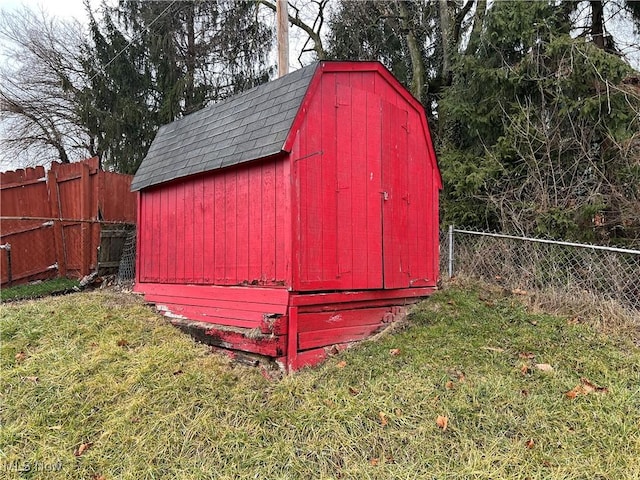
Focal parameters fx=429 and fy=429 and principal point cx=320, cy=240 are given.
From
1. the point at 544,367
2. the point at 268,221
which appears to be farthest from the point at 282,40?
the point at 544,367

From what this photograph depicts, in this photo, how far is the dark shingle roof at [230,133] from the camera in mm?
4211

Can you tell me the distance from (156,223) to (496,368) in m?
4.56

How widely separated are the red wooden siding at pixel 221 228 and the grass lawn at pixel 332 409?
3.00 ft

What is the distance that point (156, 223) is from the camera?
590cm

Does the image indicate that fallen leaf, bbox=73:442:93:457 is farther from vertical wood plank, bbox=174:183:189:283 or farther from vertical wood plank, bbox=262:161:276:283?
vertical wood plank, bbox=174:183:189:283

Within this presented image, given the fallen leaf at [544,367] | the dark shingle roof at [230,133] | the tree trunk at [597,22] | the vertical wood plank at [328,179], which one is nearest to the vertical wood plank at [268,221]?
the dark shingle roof at [230,133]

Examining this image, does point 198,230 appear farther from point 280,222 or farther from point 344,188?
point 344,188

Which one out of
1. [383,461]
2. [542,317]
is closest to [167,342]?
[383,461]

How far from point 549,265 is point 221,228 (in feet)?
15.0

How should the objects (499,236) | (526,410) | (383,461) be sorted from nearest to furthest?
(383,461) → (526,410) → (499,236)

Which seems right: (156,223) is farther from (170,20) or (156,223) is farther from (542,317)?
(170,20)

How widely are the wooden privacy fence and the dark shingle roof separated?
7.77 ft

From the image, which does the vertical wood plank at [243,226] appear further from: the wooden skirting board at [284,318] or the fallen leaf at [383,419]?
the fallen leaf at [383,419]

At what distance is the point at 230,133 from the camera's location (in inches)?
193
